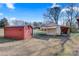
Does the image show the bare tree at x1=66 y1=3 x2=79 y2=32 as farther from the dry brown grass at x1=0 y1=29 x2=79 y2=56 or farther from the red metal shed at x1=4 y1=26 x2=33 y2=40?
the red metal shed at x1=4 y1=26 x2=33 y2=40

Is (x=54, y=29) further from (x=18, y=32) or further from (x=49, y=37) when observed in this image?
(x=18, y=32)

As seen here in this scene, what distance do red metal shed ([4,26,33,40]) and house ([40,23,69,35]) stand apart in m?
0.13

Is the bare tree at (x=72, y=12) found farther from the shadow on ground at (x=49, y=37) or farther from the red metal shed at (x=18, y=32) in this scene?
the red metal shed at (x=18, y=32)

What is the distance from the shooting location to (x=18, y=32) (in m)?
2.01

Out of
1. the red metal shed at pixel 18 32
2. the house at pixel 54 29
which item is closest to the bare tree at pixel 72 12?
the house at pixel 54 29

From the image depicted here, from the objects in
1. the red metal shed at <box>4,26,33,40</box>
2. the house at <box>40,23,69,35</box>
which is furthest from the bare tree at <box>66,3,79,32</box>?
the red metal shed at <box>4,26,33,40</box>

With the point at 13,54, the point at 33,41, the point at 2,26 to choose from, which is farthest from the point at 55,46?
the point at 2,26

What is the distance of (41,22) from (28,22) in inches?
4.5

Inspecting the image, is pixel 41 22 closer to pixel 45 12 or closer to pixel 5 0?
pixel 45 12

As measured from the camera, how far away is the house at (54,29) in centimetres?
202

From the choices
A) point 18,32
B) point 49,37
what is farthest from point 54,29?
point 18,32

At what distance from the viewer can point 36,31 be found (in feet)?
6.67

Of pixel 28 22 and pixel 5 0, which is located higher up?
pixel 5 0

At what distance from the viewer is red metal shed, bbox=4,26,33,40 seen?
6.58ft
